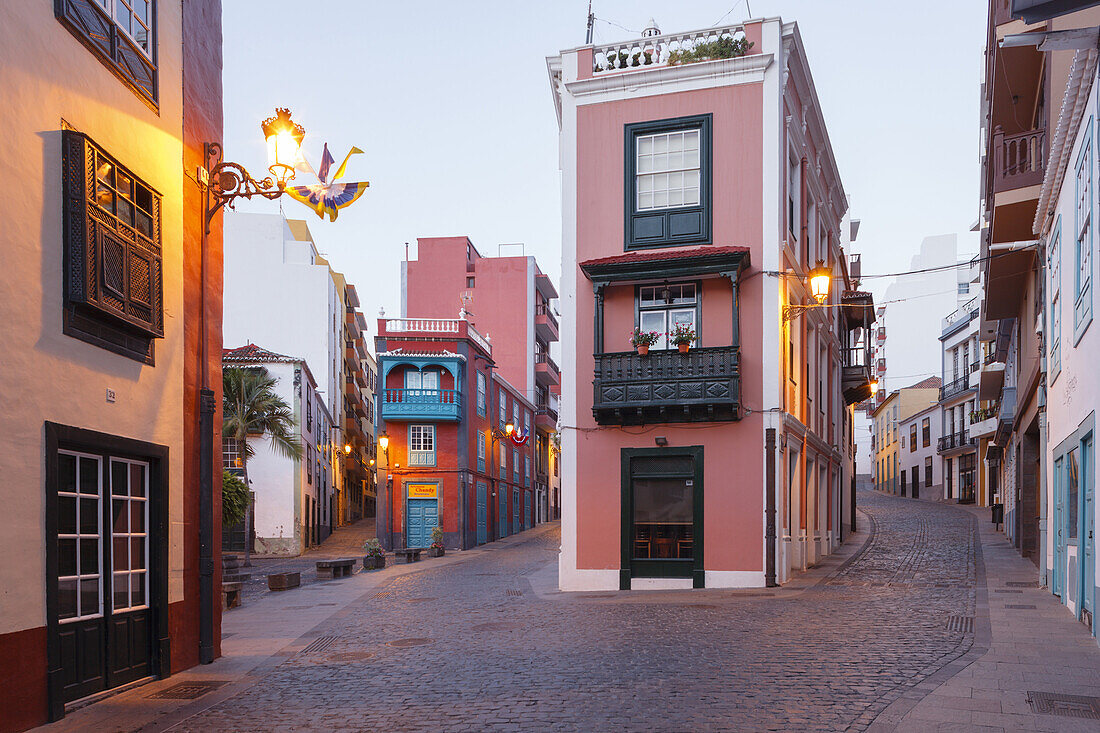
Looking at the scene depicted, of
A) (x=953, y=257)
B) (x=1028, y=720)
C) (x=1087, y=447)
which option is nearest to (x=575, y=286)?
(x=1087, y=447)

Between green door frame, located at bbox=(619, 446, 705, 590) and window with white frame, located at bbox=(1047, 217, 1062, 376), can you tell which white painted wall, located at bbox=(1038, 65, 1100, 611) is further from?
green door frame, located at bbox=(619, 446, 705, 590)

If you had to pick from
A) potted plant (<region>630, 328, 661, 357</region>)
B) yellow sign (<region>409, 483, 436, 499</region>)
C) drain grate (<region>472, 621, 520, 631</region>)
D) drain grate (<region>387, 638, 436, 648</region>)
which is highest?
potted plant (<region>630, 328, 661, 357</region>)

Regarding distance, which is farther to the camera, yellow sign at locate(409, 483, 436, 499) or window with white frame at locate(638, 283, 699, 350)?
yellow sign at locate(409, 483, 436, 499)

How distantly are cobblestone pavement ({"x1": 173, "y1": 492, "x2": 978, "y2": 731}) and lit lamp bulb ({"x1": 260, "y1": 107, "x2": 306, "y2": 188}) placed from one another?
5469 mm

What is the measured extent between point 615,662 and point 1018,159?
1128 cm

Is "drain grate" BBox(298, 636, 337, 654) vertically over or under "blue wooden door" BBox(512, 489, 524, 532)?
over

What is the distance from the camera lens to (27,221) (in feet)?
26.0

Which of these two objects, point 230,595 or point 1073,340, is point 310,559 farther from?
point 1073,340

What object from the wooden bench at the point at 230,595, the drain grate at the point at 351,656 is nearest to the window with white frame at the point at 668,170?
the wooden bench at the point at 230,595

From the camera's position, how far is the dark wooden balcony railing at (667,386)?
1950 centimetres

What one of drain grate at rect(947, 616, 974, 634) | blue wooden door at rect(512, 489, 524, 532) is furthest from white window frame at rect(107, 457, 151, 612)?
blue wooden door at rect(512, 489, 524, 532)

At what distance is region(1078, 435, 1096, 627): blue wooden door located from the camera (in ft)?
36.3

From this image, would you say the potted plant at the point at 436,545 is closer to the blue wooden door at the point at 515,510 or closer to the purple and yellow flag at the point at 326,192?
the blue wooden door at the point at 515,510

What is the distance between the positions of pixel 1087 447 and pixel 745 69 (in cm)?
1130
